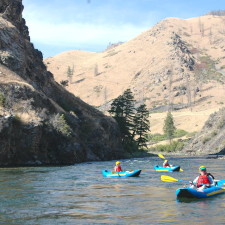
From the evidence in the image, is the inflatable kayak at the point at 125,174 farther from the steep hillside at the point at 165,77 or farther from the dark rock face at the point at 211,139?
the steep hillside at the point at 165,77

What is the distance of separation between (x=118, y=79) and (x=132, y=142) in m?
104

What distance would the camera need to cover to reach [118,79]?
18212 cm

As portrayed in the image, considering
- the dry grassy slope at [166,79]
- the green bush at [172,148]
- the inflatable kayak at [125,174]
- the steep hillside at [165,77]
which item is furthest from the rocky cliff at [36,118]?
the steep hillside at [165,77]

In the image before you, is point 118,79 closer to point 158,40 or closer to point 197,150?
point 158,40

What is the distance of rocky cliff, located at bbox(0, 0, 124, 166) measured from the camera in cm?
4569

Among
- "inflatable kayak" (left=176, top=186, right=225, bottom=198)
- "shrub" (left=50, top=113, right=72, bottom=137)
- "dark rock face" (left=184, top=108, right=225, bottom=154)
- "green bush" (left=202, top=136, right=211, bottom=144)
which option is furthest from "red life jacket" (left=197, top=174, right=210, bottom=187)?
"green bush" (left=202, top=136, right=211, bottom=144)

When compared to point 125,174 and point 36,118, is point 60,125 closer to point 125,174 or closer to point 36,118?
point 36,118

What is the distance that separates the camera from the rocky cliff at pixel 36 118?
45.7m

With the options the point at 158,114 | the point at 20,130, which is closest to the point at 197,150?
the point at 20,130

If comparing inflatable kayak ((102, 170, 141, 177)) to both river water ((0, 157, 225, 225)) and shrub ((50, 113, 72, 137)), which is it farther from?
shrub ((50, 113, 72, 137))

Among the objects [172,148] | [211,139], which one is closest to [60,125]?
[211,139]

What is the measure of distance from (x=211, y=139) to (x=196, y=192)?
204 ft

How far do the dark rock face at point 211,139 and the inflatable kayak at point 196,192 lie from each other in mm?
50408

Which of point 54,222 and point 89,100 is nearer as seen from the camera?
point 54,222
